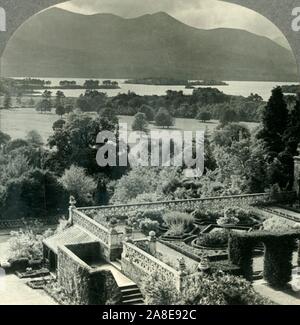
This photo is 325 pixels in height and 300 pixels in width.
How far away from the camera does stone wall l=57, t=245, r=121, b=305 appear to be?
10.5 metres

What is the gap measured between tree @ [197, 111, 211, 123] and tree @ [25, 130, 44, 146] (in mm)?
2947

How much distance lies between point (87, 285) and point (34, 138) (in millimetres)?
2873

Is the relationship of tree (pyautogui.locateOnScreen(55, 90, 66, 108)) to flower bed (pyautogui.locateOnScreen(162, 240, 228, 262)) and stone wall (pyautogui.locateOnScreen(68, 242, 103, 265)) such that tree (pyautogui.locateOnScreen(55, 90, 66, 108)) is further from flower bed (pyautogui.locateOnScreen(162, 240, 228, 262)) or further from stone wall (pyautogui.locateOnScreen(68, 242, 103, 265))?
flower bed (pyautogui.locateOnScreen(162, 240, 228, 262))

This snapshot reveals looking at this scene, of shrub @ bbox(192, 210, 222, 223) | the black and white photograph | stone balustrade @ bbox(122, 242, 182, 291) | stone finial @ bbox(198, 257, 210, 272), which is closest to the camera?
stone balustrade @ bbox(122, 242, 182, 291)

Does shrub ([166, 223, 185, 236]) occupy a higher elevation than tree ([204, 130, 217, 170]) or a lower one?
lower

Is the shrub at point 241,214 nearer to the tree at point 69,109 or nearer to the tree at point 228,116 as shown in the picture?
the tree at point 228,116

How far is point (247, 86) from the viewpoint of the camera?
11984 mm

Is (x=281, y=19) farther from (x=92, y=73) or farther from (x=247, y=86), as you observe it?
(x=92, y=73)

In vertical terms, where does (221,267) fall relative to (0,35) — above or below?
below

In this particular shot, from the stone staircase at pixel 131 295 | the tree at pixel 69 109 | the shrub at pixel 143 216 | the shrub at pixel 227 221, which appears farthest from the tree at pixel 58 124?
the shrub at pixel 227 221

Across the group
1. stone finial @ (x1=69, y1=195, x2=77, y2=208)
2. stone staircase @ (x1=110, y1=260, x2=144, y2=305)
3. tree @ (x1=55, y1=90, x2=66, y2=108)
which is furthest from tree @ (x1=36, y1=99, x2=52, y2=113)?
stone staircase @ (x1=110, y1=260, x2=144, y2=305)

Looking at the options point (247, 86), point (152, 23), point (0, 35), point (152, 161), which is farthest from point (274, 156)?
point (0, 35)

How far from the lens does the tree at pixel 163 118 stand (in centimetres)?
1210

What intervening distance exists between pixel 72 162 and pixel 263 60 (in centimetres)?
398
